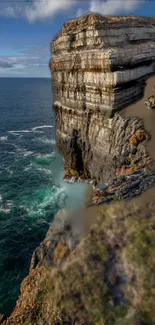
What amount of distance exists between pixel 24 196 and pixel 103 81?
24.0 m

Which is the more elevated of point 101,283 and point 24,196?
point 101,283

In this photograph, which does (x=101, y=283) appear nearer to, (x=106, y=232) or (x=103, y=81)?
(x=106, y=232)

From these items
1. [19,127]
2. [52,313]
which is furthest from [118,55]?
[19,127]

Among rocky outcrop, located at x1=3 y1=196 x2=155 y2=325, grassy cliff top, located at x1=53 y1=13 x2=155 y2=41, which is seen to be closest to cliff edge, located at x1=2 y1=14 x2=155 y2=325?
rocky outcrop, located at x1=3 y1=196 x2=155 y2=325

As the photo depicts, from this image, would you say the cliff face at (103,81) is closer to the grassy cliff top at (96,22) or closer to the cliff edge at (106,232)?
Answer: the grassy cliff top at (96,22)

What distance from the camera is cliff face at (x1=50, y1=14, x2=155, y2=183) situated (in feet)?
97.1

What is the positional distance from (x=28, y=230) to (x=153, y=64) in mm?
31310

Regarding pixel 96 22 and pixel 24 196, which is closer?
pixel 96 22

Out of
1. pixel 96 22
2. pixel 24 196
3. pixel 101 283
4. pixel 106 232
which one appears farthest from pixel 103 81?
pixel 101 283

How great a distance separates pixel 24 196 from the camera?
43562 mm

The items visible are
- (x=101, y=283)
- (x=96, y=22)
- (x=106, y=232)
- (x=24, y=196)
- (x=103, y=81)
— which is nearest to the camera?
(x=101, y=283)

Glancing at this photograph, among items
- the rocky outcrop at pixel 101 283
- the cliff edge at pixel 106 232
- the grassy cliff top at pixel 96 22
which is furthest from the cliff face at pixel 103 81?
the rocky outcrop at pixel 101 283

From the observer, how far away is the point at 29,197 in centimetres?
4319

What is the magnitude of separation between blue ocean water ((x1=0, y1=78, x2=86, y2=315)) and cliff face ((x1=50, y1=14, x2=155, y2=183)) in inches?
277
